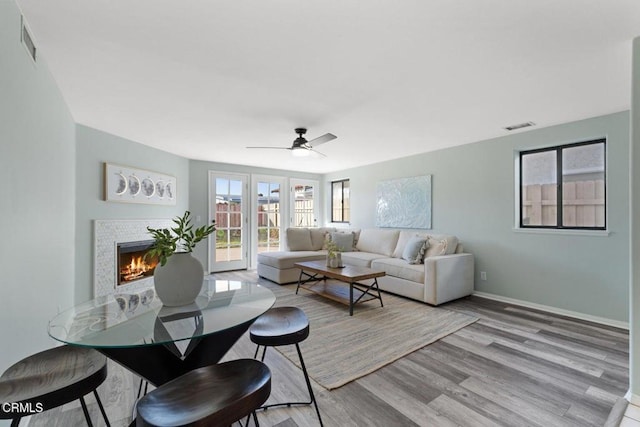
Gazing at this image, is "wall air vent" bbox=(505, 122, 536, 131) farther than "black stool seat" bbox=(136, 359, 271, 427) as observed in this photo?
Yes

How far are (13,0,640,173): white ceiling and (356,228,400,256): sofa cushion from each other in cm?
221

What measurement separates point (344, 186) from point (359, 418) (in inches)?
219

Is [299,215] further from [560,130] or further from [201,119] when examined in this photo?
[560,130]

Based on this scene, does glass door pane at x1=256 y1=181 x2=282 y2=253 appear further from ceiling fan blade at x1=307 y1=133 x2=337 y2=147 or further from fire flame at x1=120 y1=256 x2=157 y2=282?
ceiling fan blade at x1=307 y1=133 x2=337 y2=147

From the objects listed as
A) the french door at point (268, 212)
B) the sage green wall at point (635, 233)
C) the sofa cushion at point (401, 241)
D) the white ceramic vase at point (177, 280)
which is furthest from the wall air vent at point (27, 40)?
the sofa cushion at point (401, 241)

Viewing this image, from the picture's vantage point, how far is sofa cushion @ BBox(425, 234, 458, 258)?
13.2 feet

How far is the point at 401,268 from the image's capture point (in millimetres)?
4008

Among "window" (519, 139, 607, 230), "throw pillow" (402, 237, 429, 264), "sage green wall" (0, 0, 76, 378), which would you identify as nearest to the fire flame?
"sage green wall" (0, 0, 76, 378)

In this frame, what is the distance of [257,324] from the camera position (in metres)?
1.69

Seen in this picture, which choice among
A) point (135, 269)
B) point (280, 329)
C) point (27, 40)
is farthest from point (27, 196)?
point (135, 269)

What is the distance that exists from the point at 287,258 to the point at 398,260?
6.03 feet

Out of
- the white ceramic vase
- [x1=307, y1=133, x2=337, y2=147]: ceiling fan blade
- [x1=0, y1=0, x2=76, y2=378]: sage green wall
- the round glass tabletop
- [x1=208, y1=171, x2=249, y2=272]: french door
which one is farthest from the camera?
[x1=208, y1=171, x2=249, y2=272]: french door

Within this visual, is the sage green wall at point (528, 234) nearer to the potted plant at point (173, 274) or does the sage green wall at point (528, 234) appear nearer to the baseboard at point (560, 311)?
the baseboard at point (560, 311)

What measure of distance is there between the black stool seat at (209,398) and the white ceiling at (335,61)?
5.78 feet
